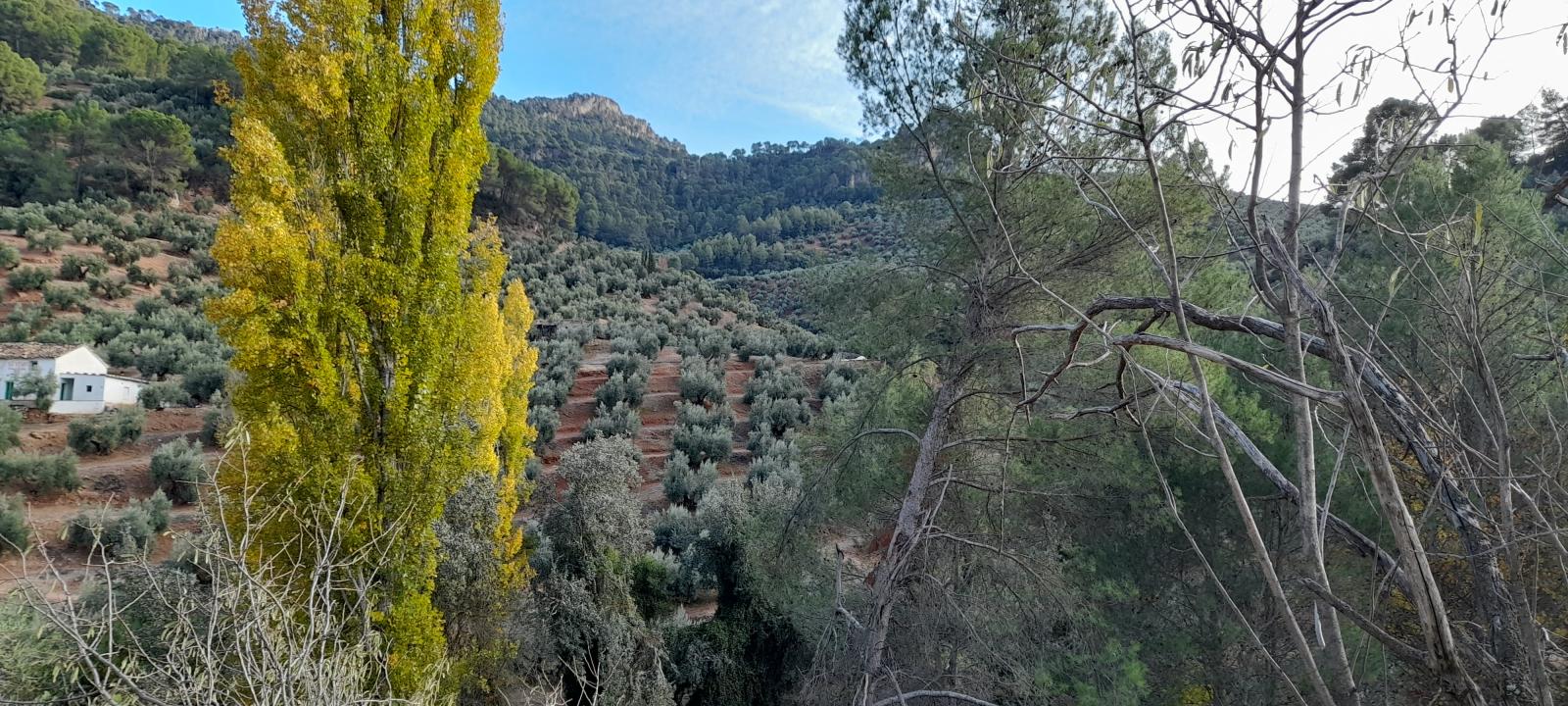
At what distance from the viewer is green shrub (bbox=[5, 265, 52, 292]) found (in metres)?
18.5

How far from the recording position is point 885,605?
4.63m

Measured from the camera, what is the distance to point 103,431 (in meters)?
13.0

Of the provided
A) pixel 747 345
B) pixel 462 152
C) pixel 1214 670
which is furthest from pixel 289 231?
pixel 747 345

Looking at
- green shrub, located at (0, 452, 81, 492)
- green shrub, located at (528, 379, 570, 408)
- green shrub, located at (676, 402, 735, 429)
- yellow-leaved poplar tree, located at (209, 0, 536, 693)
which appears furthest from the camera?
green shrub, located at (528, 379, 570, 408)

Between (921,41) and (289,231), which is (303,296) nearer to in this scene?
(289,231)

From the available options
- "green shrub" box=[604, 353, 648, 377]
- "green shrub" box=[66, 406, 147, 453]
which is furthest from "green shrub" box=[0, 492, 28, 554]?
"green shrub" box=[604, 353, 648, 377]

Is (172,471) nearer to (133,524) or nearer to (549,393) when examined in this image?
(133,524)

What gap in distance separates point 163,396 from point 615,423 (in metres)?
10.1

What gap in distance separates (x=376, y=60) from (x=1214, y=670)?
8.18 meters

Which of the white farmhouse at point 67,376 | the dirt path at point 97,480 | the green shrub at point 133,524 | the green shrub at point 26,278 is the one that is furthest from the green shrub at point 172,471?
the green shrub at point 26,278

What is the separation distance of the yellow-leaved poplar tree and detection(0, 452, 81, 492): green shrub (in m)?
10.5

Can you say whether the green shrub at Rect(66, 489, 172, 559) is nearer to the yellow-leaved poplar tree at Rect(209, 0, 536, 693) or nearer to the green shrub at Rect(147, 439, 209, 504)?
the green shrub at Rect(147, 439, 209, 504)

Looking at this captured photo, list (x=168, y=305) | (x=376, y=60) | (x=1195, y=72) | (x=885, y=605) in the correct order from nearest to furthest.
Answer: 1. (x=1195, y=72)
2. (x=885, y=605)
3. (x=376, y=60)
4. (x=168, y=305)

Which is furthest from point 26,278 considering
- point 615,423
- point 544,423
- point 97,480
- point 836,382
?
point 836,382
